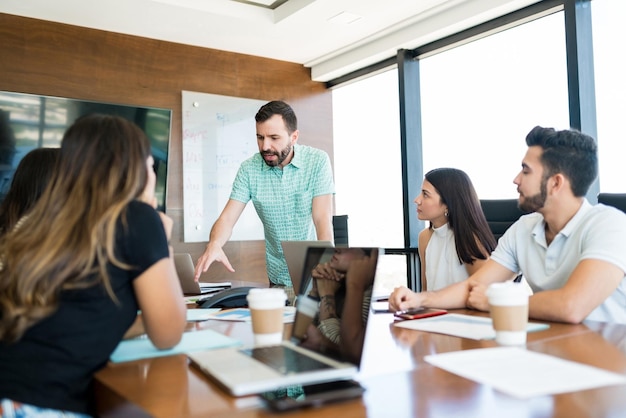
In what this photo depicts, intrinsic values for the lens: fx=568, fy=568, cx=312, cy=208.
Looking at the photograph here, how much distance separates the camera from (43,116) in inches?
149

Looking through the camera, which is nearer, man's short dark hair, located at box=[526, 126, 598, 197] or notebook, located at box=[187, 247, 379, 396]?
notebook, located at box=[187, 247, 379, 396]

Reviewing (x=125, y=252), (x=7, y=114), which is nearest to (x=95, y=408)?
(x=125, y=252)

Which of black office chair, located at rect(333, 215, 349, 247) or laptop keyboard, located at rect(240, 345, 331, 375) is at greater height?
black office chair, located at rect(333, 215, 349, 247)

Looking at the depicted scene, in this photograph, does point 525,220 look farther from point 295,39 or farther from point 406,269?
point 295,39

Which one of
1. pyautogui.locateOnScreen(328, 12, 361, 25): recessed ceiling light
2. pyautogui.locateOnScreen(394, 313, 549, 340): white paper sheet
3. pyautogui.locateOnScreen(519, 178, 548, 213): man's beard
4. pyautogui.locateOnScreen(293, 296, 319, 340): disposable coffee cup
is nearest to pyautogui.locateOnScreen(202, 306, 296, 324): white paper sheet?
pyautogui.locateOnScreen(394, 313, 549, 340): white paper sheet

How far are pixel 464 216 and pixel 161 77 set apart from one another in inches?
113

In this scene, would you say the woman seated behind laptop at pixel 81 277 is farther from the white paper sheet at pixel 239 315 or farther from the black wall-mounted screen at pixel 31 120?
the black wall-mounted screen at pixel 31 120

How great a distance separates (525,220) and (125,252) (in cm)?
138

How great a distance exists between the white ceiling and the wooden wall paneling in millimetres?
96

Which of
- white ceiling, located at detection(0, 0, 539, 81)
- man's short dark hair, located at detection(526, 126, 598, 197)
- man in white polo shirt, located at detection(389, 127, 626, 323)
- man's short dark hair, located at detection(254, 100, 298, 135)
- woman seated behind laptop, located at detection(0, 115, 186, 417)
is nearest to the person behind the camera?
woman seated behind laptop, located at detection(0, 115, 186, 417)

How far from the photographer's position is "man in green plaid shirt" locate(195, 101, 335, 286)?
2727 mm

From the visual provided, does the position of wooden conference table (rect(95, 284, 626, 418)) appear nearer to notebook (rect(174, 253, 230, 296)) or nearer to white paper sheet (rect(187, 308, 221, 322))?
white paper sheet (rect(187, 308, 221, 322))

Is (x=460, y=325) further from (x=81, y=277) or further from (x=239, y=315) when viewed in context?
(x=81, y=277)

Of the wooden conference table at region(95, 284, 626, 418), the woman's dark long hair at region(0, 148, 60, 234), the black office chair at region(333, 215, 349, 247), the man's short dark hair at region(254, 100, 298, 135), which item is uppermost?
the man's short dark hair at region(254, 100, 298, 135)
